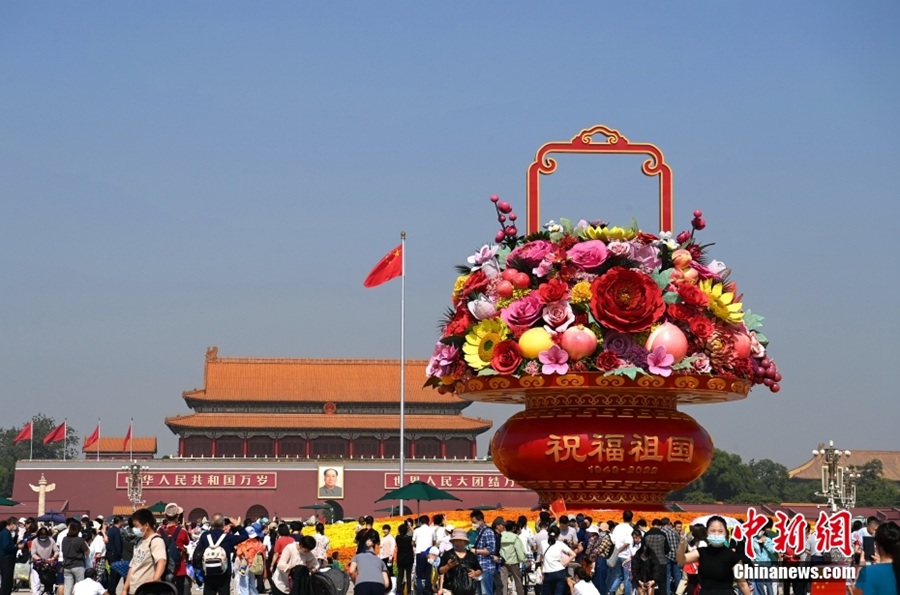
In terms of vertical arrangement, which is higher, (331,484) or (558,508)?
(331,484)

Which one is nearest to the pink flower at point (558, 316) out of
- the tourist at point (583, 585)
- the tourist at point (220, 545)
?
the tourist at point (220, 545)

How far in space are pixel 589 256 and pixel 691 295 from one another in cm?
159

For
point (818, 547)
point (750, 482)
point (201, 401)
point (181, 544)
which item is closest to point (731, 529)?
point (818, 547)

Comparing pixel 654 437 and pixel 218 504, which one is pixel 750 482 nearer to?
pixel 218 504

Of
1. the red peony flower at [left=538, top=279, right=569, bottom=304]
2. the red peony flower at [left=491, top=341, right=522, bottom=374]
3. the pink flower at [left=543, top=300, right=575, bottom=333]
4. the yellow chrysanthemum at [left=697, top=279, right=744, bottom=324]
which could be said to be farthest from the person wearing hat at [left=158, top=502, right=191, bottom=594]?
the yellow chrysanthemum at [left=697, top=279, right=744, bottom=324]

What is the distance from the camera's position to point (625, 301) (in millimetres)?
20844

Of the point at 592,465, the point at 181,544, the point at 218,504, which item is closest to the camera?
the point at 181,544

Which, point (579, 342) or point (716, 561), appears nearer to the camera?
point (716, 561)

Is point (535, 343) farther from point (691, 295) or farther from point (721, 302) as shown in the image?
point (721, 302)

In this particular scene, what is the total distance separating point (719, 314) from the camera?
70.7 feet

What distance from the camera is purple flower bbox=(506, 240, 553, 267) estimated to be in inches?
848

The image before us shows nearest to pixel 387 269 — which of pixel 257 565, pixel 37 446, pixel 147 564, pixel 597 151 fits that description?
pixel 597 151

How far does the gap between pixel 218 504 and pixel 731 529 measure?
4518cm

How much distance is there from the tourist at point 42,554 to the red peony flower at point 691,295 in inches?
374
